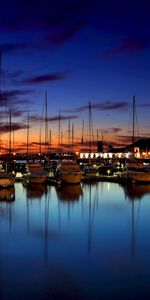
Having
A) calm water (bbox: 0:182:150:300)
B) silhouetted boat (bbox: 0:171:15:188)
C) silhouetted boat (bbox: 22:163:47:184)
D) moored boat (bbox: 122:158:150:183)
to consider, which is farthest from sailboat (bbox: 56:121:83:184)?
calm water (bbox: 0:182:150:300)

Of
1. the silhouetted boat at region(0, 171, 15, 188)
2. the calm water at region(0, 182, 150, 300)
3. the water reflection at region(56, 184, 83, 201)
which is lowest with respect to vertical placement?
the calm water at region(0, 182, 150, 300)

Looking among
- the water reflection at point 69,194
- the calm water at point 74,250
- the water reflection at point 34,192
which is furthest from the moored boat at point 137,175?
the calm water at point 74,250

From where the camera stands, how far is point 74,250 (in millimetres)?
13250

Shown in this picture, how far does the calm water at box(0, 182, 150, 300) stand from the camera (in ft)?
30.8

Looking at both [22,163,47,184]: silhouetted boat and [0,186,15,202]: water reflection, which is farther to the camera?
[22,163,47,184]: silhouetted boat

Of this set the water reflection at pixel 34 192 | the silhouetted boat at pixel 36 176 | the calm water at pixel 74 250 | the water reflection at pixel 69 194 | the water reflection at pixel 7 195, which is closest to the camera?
the calm water at pixel 74 250

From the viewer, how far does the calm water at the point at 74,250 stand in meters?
9.40

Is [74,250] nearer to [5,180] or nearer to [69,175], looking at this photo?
[5,180]

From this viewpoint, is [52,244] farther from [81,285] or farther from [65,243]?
[81,285]

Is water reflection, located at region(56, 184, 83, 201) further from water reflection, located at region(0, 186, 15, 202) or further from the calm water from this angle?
water reflection, located at region(0, 186, 15, 202)

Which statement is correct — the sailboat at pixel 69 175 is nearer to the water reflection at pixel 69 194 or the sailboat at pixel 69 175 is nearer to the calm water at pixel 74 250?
the water reflection at pixel 69 194

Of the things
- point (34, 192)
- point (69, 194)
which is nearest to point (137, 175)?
point (69, 194)

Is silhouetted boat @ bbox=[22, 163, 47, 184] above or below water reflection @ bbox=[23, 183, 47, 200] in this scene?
above

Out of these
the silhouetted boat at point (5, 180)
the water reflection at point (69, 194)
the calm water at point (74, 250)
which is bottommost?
the calm water at point (74, 250)
